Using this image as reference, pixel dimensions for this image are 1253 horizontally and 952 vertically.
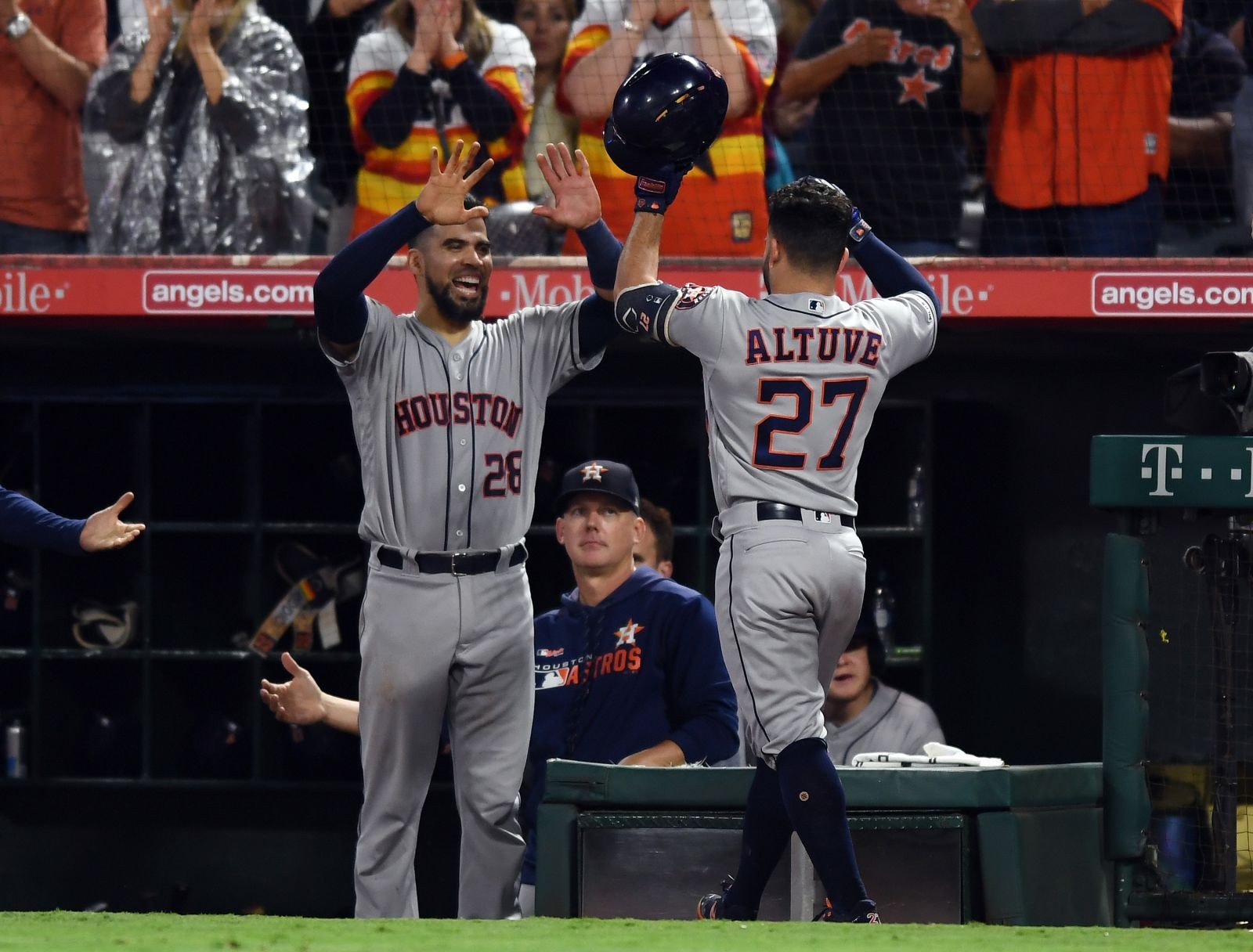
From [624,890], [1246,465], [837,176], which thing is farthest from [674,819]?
[837,176]

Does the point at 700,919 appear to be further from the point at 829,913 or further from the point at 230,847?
the point at 230,847

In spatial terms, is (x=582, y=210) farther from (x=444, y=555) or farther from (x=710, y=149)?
(x=710, y=149)

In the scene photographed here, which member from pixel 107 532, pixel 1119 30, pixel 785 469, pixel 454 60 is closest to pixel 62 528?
pixel 107 532

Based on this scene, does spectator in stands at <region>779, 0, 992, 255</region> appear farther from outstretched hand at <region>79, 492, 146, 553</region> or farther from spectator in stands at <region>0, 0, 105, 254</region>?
outstretched hand at <region>79, 492, 146, 553</region>

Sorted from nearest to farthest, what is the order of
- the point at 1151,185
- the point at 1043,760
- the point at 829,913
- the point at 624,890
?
the point at 829,913
the point at 624,890
the point at 1151,185
the point at 1043,760

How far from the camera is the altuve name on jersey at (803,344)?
3387mm

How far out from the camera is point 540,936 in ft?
9.59

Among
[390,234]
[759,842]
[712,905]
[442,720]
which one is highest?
[390,234]

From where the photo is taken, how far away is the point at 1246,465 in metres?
3.84

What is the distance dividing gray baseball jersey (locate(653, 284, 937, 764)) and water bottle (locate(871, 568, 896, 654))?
264 centimetres

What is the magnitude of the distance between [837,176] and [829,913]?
10.2 feet

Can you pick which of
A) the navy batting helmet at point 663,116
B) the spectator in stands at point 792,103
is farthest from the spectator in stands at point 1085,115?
the navy batting helmet at point 663,116

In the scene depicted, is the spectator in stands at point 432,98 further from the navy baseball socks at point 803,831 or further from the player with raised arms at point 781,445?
the navy baseball socks at point 803,831

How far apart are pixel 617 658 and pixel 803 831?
155cm
